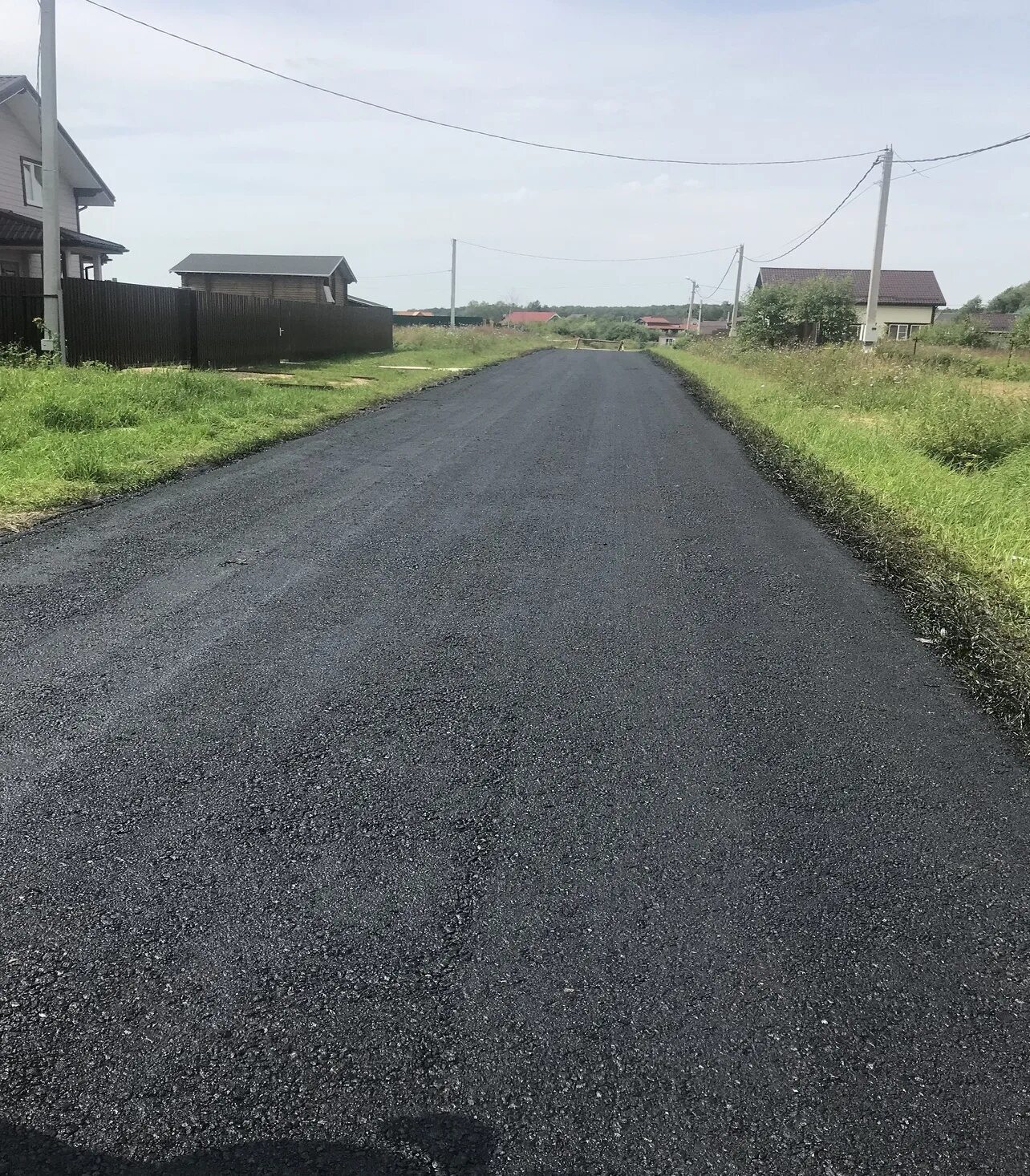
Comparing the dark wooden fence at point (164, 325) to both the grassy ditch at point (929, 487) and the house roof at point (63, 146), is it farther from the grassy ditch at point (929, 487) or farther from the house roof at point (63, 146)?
the grassy ditch at point (929, 487)

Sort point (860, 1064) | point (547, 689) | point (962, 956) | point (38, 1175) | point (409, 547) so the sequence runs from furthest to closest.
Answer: point (409, 547)
point (547, 689)
point (962, 956)
point (860, 1064)
point (38, 1175)

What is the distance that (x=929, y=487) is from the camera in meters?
9.78

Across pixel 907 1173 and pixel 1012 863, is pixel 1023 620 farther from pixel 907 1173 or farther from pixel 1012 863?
pixel 907 1173

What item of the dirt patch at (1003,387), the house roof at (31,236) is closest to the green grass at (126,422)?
the house roof at (31,236)

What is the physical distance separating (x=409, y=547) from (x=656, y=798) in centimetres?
400

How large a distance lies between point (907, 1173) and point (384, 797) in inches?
79.2

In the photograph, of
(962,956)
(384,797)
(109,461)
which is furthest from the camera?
(109,461)

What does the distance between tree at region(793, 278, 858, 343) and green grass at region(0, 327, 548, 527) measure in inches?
1191

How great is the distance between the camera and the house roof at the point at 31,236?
24864 mm

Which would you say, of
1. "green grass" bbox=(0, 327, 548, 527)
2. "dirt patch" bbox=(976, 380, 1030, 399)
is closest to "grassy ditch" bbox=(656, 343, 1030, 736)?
A: "dirt patch" bbox=(976, 380, 1030, 399)

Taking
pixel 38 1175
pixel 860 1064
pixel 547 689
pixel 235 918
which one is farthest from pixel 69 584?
pixel 860 1064

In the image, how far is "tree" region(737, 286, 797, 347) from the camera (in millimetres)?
45094

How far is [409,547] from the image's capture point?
730 cm

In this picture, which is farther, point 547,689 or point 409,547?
point 409,547
